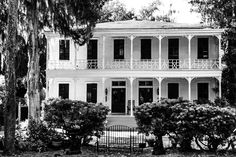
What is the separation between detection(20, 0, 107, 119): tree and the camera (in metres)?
16.5

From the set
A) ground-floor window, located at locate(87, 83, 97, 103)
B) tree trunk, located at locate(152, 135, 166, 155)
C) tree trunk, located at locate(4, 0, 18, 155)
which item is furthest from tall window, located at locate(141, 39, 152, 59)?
tree trunk, located at locate(4, 0, 18, 155)

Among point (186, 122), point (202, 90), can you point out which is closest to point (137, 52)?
point (202, 90)

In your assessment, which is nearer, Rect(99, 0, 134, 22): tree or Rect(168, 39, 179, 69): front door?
Rect(168, 39, 179, 69): front door

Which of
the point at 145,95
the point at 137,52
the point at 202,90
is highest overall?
the point at 137,52

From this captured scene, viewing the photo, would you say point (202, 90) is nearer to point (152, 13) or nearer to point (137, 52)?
point (137, 52)

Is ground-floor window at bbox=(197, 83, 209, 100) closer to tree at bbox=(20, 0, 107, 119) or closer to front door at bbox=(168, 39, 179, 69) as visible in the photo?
front door at bbox=(168, 39, 179, 69)

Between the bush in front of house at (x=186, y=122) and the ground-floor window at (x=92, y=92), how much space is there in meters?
12.4

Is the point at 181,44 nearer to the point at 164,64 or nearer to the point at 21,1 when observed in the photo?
the point at 164,64

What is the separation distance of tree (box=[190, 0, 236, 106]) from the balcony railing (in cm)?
156

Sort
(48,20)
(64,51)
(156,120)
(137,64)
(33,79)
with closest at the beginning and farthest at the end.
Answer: (156,120), (33,79), (48,20), (137,64), (64,51)

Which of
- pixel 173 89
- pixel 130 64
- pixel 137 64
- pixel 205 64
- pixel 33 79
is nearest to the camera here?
pixel 33 79

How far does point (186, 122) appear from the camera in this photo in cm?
1150

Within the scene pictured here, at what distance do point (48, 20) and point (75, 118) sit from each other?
8.23 meters

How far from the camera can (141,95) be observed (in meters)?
24.6
